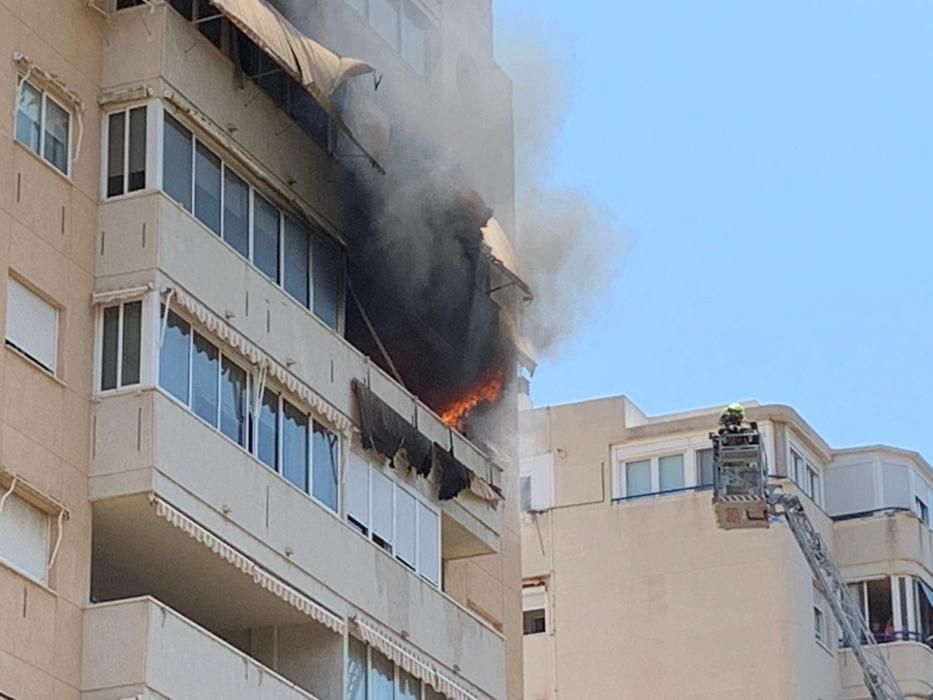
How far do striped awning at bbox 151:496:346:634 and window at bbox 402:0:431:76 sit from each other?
996cm

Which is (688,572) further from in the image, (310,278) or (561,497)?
(310,278)

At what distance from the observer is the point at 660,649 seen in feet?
193

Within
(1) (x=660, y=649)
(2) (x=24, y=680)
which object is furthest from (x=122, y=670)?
(1) (x=660, y=649)

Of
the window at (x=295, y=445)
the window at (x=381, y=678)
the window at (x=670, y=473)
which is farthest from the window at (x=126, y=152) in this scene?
the window at (x=670, y=473)

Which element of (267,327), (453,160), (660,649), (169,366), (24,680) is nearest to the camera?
(24,680)

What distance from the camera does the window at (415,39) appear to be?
4059cm

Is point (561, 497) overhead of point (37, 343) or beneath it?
overhead

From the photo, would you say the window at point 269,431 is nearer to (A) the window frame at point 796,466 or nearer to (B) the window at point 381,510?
(B) the window at point 381,510

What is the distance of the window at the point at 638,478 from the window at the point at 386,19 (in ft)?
72.2

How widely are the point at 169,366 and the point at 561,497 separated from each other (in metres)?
29.6

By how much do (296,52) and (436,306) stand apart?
7.28 m

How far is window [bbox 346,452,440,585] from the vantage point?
3662cm

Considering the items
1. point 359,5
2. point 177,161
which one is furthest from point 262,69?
point 359,5

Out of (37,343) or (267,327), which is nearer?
(37,343)
